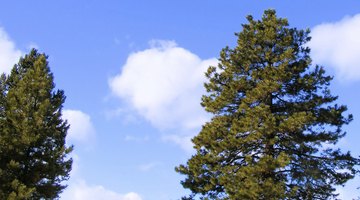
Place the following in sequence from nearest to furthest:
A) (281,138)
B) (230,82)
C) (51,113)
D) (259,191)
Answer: (259,191)
(281,138)
(230,82)
(51,113)

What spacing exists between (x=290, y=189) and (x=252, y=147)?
2858mm

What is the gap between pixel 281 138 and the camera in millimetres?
23062

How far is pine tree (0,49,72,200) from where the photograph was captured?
25125 millimetres

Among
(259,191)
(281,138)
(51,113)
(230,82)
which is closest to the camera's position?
(259,191)

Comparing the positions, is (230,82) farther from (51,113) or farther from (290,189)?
(51,113)

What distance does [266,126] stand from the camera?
22.2m

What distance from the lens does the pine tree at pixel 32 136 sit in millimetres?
25125

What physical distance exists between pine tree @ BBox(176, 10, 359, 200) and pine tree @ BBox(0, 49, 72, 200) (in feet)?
24.3

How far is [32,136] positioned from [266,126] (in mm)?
12475

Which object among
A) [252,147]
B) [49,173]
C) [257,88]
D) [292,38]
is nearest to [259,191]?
[252,147]

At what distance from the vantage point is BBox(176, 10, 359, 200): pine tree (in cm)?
2207

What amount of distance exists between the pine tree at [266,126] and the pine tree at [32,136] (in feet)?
24.3

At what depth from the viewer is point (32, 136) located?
25391mm

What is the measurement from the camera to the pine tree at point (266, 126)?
2207 cm
